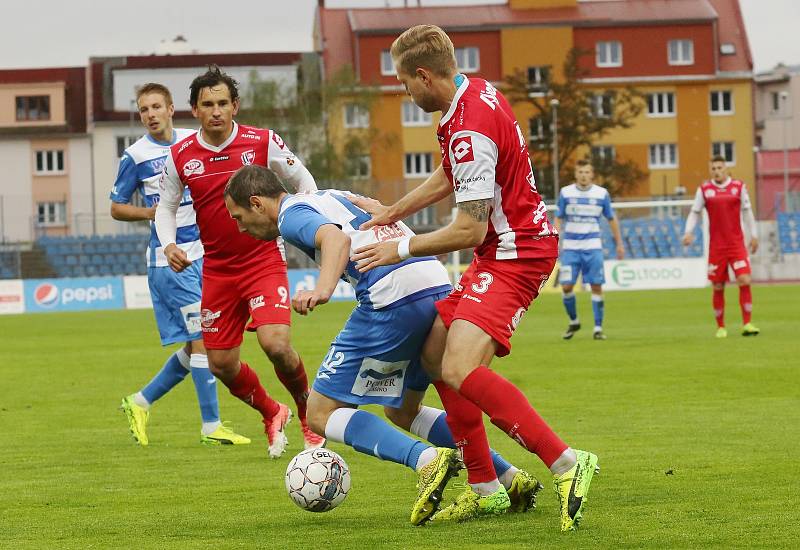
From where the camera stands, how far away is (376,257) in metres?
6.29

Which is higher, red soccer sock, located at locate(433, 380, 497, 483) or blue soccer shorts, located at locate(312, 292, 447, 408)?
blue soccer shorts, located at locate(312, 292, 447, 408)

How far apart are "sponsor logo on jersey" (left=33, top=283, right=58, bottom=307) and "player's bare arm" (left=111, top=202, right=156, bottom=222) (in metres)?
28.8

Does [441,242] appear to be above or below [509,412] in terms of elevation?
above

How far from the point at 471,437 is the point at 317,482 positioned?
0.75m

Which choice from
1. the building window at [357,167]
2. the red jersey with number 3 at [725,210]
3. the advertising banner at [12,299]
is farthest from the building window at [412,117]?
the red jersey with number 3 at [725,210]

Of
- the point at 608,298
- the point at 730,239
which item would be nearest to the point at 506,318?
the point at 730,239

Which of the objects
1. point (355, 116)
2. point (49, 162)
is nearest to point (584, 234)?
point (355, 116)

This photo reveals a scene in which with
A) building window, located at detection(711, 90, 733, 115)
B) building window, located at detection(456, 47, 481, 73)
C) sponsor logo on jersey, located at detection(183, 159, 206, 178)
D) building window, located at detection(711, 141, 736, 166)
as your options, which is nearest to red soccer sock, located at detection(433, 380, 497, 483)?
sponsor logo on jersey, located at detection(183, 159, 206, 178)

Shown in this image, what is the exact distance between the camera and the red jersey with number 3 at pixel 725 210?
19.5 m

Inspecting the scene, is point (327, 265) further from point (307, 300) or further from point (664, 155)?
point (664, 155)

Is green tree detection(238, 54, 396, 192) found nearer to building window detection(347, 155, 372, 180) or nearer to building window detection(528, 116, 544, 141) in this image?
building window detection(347, 155, 372, 180)

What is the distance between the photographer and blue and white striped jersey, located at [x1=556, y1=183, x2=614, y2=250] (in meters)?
20.4

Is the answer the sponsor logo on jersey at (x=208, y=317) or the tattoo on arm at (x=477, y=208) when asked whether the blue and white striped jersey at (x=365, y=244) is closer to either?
the tattoo on arm at (x=477, y=208)

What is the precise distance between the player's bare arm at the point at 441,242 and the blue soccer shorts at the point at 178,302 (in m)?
4.30
